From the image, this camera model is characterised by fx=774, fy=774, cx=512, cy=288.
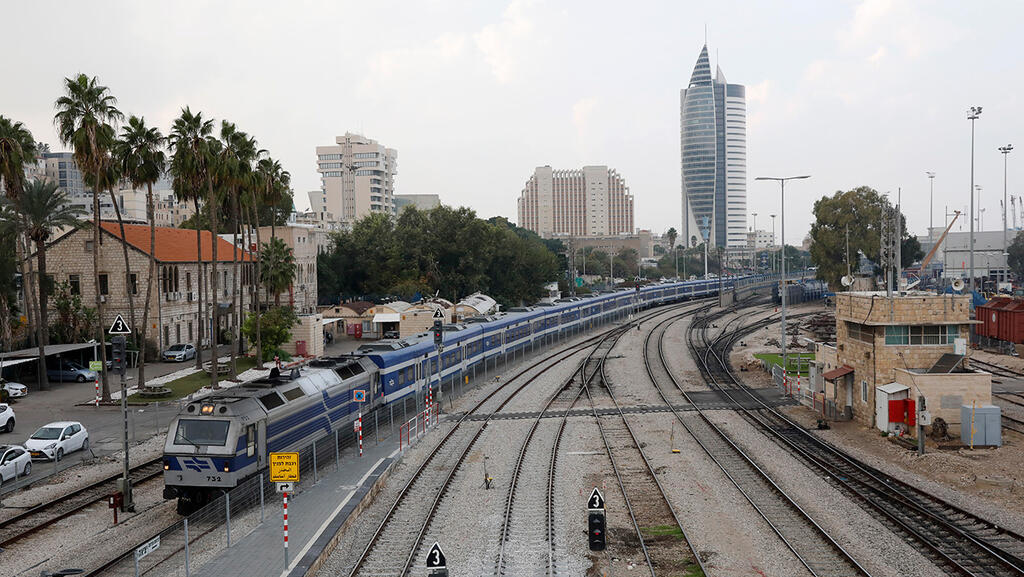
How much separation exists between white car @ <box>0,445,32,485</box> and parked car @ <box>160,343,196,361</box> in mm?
30396

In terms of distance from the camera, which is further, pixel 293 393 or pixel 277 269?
pixel 277 269

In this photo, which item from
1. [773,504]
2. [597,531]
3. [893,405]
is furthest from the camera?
[893,405]

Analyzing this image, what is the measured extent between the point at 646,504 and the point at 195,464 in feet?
40.0

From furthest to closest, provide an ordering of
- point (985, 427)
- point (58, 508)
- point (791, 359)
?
point (791, 359)
point (985, 427)
point (58, 508)

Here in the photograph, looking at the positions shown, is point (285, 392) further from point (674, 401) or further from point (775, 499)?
point (674, 401)

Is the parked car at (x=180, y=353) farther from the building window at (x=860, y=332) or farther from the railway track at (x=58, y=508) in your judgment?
the building window at (x=860, y=332)

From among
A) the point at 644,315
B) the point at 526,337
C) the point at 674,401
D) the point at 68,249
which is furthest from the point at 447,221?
the point at 674,401

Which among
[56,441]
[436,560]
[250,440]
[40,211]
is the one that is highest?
[40,211]

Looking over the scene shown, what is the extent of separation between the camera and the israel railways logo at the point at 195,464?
19984 millimetres

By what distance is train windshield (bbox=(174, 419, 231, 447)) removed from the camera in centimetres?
2014

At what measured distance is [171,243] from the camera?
61.4m

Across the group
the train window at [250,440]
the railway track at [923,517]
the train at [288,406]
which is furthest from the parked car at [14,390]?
the railway track at [923,517]

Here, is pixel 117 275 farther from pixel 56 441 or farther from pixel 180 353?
pixel 56 441

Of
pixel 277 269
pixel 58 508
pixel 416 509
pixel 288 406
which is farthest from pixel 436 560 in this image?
pixel 277 269
